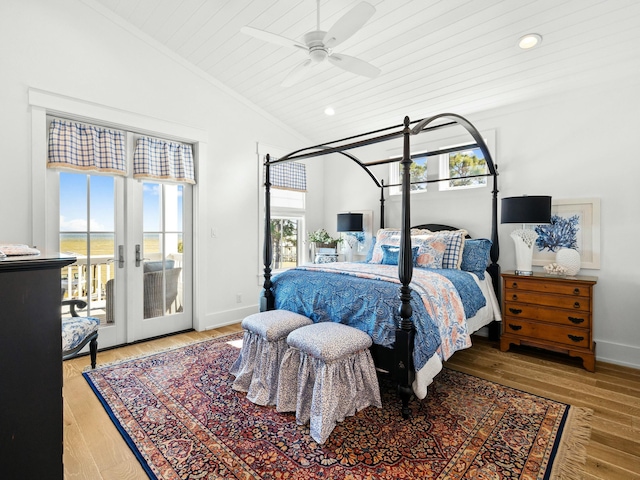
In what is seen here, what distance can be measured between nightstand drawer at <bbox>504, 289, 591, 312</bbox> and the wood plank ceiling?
205 centimetres

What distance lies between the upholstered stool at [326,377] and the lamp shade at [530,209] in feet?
6.56

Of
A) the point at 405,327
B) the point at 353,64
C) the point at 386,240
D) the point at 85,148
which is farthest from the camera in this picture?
the point at 386,240

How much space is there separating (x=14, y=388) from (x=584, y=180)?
169 inches

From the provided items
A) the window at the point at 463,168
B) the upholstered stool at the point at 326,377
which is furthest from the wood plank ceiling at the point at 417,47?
the upholstered stool at the point at 326,377

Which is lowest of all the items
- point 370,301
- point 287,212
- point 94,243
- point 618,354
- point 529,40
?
point 618,354

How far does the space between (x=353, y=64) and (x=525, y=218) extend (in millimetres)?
2096

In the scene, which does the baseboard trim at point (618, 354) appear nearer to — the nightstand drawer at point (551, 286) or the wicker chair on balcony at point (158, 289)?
the nightstand drawer at point (551, 286)

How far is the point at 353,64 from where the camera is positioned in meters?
2.54

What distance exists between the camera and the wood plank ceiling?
8.51 ft

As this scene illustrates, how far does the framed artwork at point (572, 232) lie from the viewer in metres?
3.20

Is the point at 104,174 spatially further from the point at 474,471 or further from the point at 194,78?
the point at 474,471

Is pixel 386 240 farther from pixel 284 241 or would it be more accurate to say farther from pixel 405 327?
pixel 405 327

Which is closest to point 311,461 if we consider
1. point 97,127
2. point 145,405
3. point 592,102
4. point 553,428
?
point 145,405

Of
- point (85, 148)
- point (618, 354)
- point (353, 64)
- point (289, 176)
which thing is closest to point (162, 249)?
point (85, 148)
